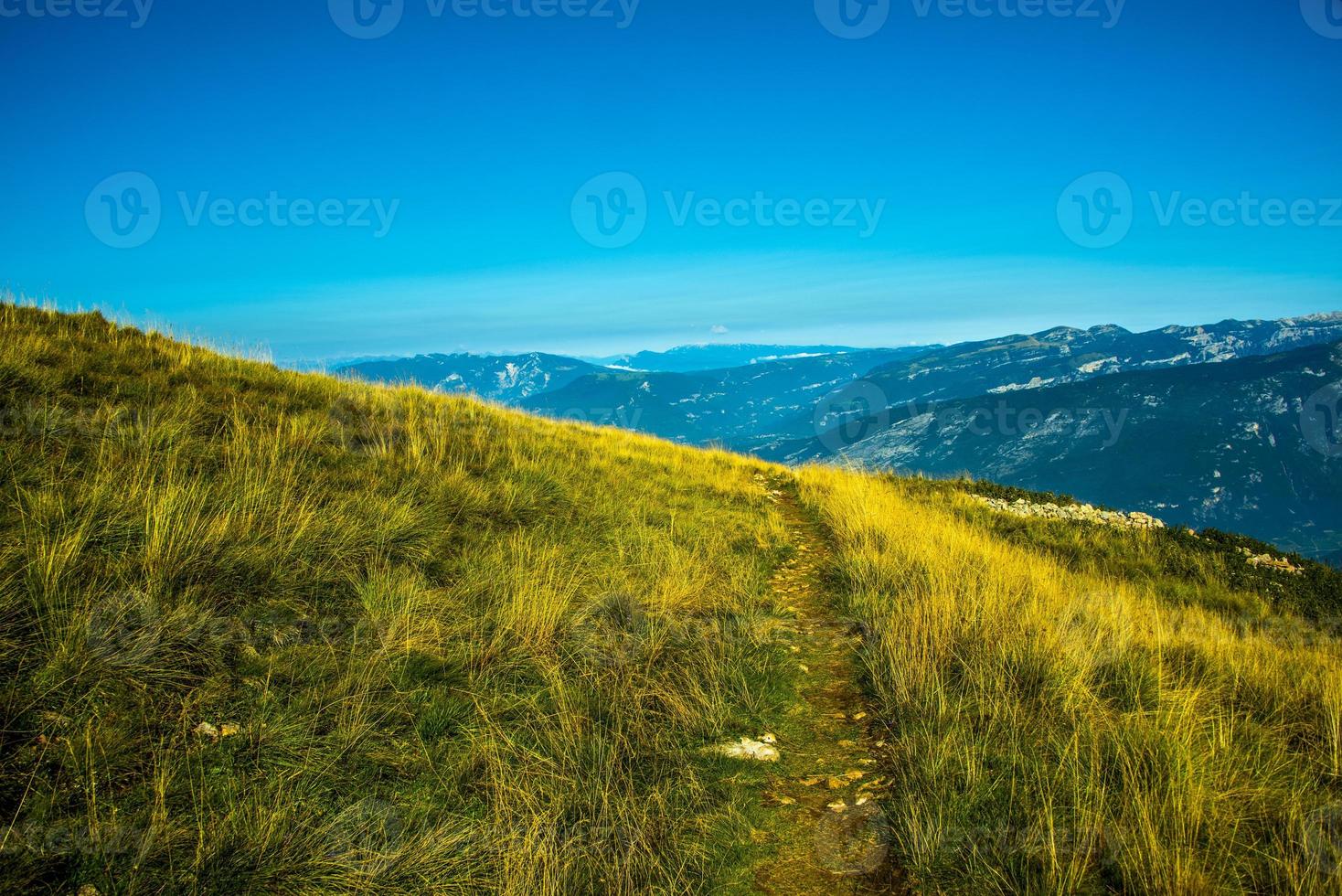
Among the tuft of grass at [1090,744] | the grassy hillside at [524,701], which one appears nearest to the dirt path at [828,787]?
the grassy hillside at [524,701]

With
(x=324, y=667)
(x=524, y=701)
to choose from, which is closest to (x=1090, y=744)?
(x=524, y=701)

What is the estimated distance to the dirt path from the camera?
3209mm

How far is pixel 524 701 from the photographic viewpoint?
429cm

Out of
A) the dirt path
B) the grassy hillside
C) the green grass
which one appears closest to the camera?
the green grass

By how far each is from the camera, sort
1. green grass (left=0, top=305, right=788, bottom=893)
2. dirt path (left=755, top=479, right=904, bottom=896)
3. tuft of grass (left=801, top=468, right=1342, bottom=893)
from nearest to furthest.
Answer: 1. green grass (left=0, top=305, right=788, bottom=893)
2. tuft of grass (left=801, top=468, right=1342, bottom=893)
3. dirt path (left=755, top=479, right=904, bottom=896)

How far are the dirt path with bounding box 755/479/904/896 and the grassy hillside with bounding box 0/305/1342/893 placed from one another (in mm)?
24

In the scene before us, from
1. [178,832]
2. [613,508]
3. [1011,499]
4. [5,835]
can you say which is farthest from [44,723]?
[1011,499]

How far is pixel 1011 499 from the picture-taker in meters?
19.2

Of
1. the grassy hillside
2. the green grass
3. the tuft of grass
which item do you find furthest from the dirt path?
the green grass

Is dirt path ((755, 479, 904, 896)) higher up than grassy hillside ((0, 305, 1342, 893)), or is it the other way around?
grassy hillside ((0, 305, 1342, 893))

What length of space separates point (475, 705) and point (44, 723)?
2.20 meters

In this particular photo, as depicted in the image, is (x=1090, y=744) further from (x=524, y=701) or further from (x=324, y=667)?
(x=324, y=667)

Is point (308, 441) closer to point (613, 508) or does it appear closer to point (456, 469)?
point (456, 469)

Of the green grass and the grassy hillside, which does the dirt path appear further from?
the green grass
